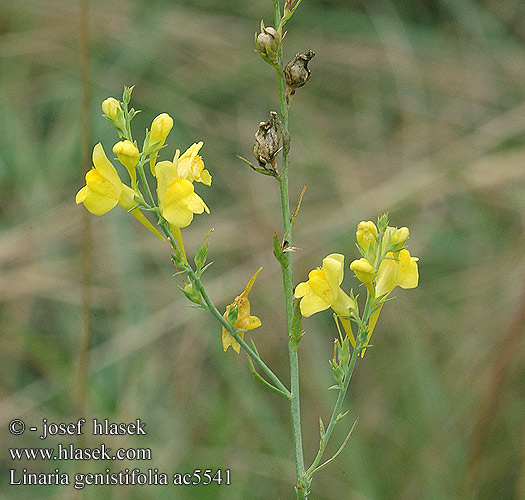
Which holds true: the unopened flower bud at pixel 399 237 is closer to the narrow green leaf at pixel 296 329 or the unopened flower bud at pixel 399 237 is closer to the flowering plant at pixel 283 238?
the flowering plant at pixel 283 238

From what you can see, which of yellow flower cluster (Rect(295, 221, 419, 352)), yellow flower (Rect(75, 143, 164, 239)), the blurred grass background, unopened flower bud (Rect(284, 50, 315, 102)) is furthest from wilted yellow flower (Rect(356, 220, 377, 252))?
the blurred grass background

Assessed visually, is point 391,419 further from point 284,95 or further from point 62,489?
point 284,95

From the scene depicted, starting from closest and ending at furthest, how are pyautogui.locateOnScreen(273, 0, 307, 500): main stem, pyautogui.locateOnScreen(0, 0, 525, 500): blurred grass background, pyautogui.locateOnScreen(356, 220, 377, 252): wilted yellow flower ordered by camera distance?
1. pyautogui.locateOnScreen(273, 0, 307, 500): main stem
2. pyautogui.locateOnScreen(356, 220, 377, 252): wilted yellow flower
3. pyautogui.locateOnScreen(0, 0, 525, 500): blurred grass background

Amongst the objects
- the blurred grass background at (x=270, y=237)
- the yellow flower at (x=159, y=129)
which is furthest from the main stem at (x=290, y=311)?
the blurred grass background at (x=270, y=237)

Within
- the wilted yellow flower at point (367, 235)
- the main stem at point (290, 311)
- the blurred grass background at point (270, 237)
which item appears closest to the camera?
the main stem at point (290, 311)

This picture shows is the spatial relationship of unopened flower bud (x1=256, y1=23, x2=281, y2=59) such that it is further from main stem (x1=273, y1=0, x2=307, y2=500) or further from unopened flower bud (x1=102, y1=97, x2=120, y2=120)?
unopened flower bud (x1=102, y1=97, x2=120, y2=120)

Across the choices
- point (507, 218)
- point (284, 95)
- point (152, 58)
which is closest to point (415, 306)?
point (507, 218)

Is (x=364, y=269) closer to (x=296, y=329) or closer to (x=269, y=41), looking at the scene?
(x=296, y=329)
